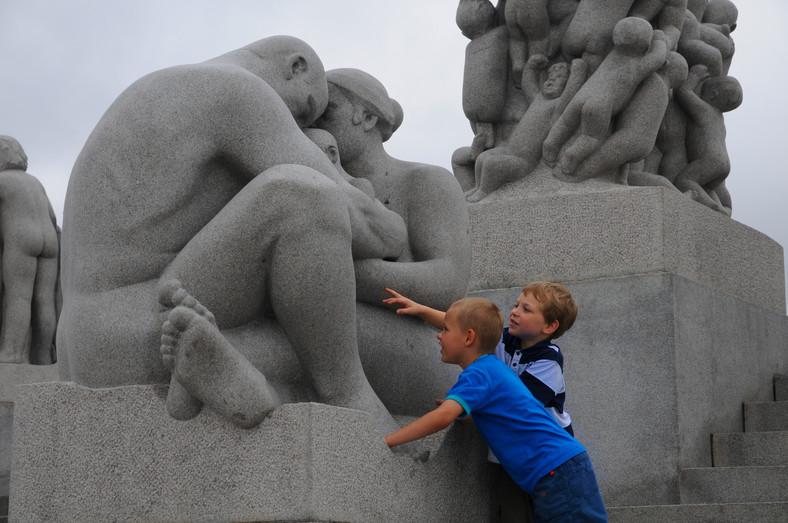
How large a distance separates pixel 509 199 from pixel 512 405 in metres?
4.32

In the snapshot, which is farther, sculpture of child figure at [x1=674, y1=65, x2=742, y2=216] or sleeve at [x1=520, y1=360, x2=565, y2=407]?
sculpture of child figure at [x1=674, y1=65, x2=742, y2=216]

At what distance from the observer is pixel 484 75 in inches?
338

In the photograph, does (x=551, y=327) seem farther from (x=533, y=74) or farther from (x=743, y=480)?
(x=533, y=74)

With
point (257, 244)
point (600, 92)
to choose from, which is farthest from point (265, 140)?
point (600, 92)

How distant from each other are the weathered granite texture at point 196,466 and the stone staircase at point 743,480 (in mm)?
2059

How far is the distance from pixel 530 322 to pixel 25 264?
24.9 feet

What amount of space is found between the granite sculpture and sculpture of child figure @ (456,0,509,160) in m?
4.50

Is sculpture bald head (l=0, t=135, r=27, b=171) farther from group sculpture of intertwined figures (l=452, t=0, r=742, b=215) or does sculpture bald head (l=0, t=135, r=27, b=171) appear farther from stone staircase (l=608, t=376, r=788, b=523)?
stone staircase (l=608, t=376, r=788, b=523)

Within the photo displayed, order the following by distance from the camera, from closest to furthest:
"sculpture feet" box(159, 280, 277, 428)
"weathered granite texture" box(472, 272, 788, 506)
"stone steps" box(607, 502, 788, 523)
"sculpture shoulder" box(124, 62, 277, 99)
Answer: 1. "sculpture feet" box(159, 280, 277, 428)
2. "sculpture shoulder" box(124, 62, 277, 99)
3. "stone steps" box(607, 502, 788, 523)
4. "weathered granite texture" box(472, 272, 788, 506)

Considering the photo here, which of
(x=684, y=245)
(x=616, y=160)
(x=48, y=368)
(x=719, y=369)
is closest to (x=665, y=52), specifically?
(x=616, y=160)

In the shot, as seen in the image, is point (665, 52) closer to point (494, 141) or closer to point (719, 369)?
point (494, 141)

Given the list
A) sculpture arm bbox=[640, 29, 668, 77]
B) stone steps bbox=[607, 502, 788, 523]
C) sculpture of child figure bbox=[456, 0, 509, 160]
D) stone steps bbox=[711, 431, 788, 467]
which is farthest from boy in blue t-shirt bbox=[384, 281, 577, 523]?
sculpture of child figure bbox=[456, 0, 509, 160]

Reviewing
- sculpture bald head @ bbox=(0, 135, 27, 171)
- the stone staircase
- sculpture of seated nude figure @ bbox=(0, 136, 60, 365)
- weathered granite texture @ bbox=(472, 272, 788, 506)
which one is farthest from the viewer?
sculpture bald head @ bbox=(0, 135, 27, 171)

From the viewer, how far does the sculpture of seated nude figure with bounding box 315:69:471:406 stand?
4164 millimetres
